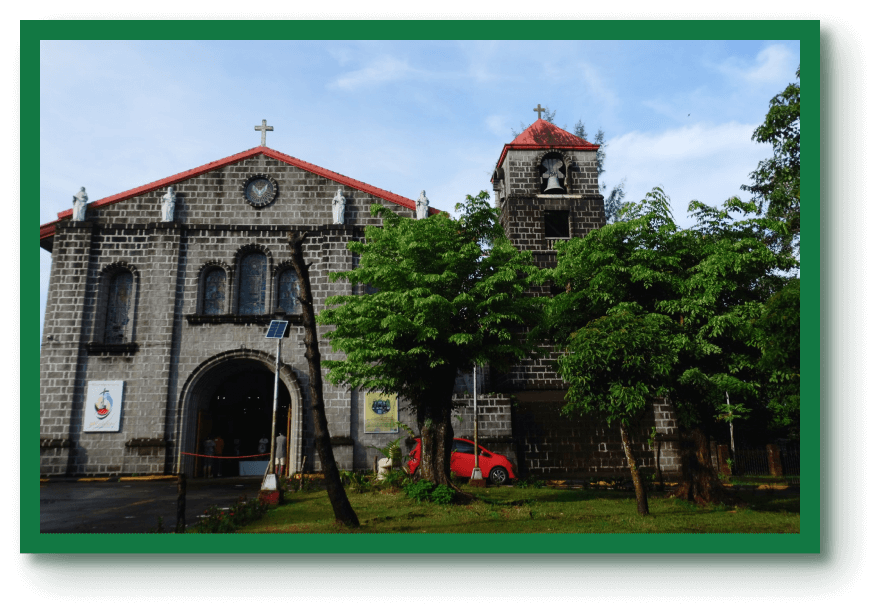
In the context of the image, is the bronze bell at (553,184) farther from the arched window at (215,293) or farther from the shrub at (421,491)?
the shrub at (421,491)

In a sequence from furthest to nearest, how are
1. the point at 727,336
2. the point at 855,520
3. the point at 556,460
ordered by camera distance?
the point at 556,460
the point at 727,336
the point at 855,520

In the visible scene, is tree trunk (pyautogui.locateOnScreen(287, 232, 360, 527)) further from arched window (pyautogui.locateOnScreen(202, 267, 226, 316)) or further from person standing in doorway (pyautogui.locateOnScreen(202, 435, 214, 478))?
person standing in doorway (pyautogui.locateOnScreen(202, 435, 214, 478))

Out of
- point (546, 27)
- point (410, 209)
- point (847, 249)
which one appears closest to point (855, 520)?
point (847, 249)

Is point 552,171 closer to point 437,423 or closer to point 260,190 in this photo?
point 260,190

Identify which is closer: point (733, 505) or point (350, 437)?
point (733, 505)

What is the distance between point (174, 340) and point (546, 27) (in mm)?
15292

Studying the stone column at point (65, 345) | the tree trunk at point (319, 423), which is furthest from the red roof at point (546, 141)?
the stone column at point (65, 345)

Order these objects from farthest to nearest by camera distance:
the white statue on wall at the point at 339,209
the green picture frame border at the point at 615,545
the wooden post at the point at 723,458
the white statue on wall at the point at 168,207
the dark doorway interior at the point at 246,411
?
the wooden post at the point at 723,458, the dark doorway interior at the point at 246,411, the white statue on wall at the point at 339,209, the white statue on wall at the point at 168,207, the green picture frame border at the point at 615,545

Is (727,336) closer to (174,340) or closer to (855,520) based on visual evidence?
(855,520)

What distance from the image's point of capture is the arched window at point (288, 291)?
19344 millimetres

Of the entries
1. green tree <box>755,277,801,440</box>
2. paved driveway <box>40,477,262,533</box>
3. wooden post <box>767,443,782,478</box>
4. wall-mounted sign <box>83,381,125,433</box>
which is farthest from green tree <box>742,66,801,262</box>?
wall-mounted sign <box>83,381,125,433</box>

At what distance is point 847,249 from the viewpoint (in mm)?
7070

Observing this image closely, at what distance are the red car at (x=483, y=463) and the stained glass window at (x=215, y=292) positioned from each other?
773cm

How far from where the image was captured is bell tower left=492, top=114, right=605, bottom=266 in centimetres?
1961
